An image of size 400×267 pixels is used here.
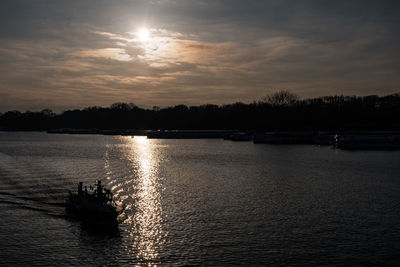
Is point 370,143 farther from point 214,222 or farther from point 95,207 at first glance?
point 95,207

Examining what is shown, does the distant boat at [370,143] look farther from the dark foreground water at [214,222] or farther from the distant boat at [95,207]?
the distant boat at [95,207]

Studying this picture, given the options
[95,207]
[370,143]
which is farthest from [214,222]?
[370,143]

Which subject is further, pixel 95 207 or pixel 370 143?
pixel 370 143

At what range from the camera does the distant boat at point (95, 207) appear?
136 ft

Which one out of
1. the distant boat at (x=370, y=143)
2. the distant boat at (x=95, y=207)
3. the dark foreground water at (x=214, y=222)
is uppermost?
the distant boat at (x=370, y=143)

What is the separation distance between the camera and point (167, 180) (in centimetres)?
7362

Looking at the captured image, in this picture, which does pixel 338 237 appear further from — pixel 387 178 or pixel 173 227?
pixel 387 178

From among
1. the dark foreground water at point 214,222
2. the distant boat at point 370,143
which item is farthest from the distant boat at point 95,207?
the distant boat at point 370,143

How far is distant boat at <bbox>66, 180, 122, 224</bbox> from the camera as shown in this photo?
41312mm

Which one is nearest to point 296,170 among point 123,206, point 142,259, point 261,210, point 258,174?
point 258,174

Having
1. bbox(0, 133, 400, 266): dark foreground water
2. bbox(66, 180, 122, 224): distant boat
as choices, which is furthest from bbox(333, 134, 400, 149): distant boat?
bbox(66, 180, 122, 224): distant boat

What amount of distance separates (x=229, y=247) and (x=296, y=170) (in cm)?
5547

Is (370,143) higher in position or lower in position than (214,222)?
higher

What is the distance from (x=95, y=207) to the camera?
42844mm
